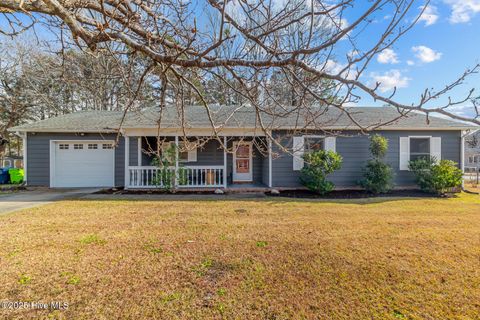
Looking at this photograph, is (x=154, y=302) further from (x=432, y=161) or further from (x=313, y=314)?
(x=432, y=161)

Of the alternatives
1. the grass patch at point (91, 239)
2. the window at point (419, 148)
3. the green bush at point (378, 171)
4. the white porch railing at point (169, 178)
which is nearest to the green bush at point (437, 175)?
the window at point (419, 148)

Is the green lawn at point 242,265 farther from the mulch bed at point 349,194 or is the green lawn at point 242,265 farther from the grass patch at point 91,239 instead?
the mulch bed at point 349,194

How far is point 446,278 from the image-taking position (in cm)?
309

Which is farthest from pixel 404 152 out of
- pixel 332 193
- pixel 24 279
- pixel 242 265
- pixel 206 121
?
pixel 24 279

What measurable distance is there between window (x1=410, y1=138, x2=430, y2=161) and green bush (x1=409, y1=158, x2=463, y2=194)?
617 millimetres

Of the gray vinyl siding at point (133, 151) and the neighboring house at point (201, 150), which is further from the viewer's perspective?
the gray vinyl siding at point (133, 151)

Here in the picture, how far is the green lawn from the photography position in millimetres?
2492

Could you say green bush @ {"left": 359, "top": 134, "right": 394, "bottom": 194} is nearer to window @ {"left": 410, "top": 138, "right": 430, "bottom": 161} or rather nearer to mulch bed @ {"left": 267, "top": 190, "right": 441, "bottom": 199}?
mulch bed @ {"left": 267, "top": 190, "right": 441, "bottom": 199}

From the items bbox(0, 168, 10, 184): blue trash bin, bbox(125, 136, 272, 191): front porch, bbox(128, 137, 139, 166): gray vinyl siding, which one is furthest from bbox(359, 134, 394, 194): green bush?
bbox(0, 168, 10, 184): blue trash bin

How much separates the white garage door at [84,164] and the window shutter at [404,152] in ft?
41.0

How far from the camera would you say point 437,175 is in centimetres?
915

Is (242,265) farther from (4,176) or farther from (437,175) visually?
(4,176)

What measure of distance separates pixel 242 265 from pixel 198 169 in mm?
7636

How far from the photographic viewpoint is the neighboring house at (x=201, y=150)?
9992 millimetres
